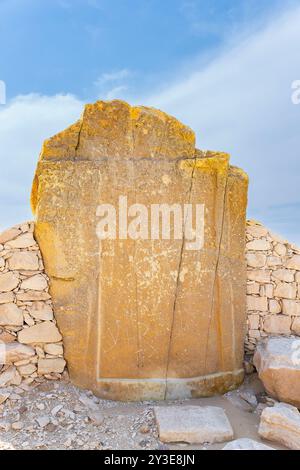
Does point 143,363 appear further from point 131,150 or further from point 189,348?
point 131,150

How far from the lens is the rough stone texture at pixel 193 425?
14.6 feet

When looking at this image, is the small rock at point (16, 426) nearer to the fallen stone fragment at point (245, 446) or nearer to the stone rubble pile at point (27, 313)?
the stone rubble pile at point (27, 313)

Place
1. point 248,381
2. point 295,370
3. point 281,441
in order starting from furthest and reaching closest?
point 248,381 < point 295,370 < point 281,441

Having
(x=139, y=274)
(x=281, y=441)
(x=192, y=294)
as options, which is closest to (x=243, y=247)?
(x=192, y=294)

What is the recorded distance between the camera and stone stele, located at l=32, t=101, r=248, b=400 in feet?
17.3

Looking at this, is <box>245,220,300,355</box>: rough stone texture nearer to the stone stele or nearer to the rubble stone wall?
the stone stele

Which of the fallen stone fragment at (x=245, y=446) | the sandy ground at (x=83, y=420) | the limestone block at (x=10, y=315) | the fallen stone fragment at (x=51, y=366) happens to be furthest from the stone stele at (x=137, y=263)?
the fallen stone fragment at (x=245, y=446)

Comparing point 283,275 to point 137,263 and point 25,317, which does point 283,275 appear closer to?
point 137,263

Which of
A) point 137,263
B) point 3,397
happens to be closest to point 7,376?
point 3,397

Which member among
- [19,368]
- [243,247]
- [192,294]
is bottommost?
[19,368]

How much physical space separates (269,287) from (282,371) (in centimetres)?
124

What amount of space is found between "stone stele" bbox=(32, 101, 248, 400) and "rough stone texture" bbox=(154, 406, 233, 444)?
570 mm
